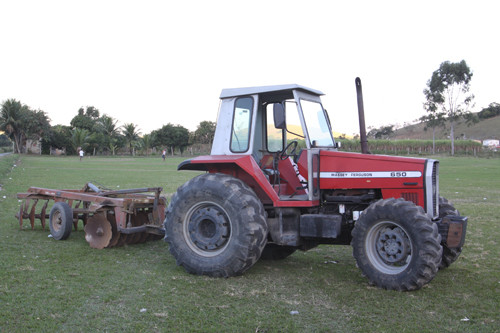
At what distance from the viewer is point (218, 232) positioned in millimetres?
6219

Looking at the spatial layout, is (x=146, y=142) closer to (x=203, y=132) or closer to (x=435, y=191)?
(x=203, y=132)

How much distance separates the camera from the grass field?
4344 millimetres

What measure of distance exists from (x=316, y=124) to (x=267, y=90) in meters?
0.89

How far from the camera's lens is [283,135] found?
695 centimetres

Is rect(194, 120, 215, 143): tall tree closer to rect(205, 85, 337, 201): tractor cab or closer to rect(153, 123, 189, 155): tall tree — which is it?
rect(153, 123, 189, 155): tall tree

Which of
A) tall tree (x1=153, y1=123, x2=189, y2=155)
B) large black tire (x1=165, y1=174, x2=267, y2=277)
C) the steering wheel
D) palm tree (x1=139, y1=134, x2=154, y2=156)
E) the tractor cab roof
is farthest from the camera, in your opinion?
tall tree (x1=153, y1=123, x2=189, y2=155)

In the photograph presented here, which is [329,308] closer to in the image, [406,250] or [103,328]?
[406,250]

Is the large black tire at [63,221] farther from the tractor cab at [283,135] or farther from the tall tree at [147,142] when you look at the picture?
the tall tree at [147,142]

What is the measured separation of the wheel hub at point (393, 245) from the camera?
5371 millimetres

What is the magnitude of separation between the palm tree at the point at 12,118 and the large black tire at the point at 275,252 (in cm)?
8036

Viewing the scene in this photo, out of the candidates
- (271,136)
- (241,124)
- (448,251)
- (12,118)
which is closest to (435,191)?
(448,251)

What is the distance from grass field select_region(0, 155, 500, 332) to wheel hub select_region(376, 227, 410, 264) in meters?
0.44

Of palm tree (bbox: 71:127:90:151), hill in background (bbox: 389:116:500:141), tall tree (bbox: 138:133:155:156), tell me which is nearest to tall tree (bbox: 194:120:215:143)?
tall tree (bbox: 138:133:155:156)

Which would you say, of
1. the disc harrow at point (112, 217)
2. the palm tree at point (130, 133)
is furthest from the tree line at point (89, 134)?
the disc harrow at point (112, 217)
